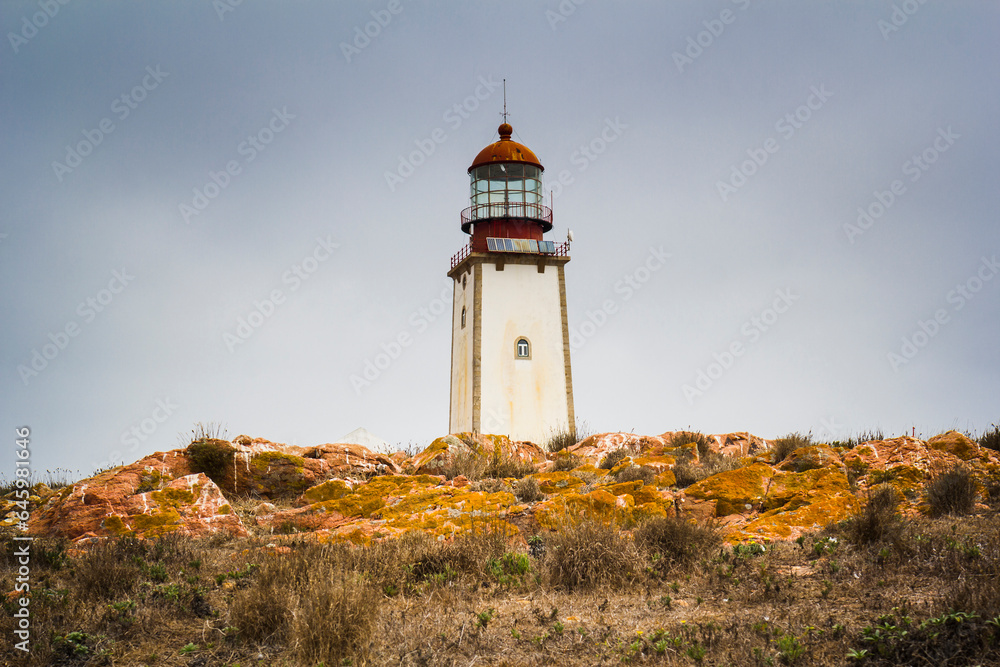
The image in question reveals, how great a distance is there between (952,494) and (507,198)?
716 inches

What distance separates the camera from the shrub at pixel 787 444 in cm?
1238

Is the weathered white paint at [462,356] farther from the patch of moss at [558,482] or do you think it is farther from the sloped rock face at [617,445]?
the patch of moss at [558,482]

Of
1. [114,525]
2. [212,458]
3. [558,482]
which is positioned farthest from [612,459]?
[114,525]

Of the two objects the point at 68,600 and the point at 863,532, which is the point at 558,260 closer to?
the point at 863,532

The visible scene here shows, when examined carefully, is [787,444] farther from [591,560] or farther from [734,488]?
[591,560]

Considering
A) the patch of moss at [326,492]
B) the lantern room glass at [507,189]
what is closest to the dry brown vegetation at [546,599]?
the patch of moss at [326,492]

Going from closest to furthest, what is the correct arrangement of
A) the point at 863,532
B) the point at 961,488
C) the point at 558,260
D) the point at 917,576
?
1. the point at 917,576
2. the point at 863,532
3. the point at 961,488
4. the point at 558,260

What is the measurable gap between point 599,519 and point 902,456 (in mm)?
4669

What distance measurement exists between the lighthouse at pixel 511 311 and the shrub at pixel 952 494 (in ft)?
47.1

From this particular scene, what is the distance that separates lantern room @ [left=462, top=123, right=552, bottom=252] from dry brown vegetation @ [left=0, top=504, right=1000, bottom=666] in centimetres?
1750

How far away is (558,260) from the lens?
81.1 ft

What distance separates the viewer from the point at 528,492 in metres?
10.3

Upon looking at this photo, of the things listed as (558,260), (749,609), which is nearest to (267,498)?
(749,609)

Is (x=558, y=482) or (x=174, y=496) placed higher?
(x=558, y=482)
